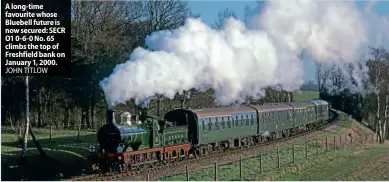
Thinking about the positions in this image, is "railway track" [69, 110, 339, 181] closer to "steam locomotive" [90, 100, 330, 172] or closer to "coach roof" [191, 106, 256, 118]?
"steam locomotive" [90, 100, 330, 172]

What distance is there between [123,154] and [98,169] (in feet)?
7.79

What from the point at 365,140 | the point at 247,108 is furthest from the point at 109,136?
the point at 365,140

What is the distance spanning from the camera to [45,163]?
73.9 feet

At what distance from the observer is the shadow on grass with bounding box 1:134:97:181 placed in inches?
814

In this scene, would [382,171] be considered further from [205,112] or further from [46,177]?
[46,177]

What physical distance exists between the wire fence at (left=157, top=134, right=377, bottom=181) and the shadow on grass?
4.77m

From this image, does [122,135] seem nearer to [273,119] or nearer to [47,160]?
[47,160]

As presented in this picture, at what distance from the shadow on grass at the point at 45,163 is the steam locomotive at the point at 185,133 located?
1983 millimetres

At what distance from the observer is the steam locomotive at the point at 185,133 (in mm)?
20312

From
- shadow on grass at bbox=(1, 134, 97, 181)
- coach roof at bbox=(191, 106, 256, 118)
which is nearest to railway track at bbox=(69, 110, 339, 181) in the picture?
shadow on grass at bbox=(1, 134, 97, 181)

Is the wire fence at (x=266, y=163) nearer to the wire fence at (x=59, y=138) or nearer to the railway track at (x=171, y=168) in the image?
the railway track at (x=171, y=168)

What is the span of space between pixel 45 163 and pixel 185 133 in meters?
6.29

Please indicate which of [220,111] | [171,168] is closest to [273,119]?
[220,111]

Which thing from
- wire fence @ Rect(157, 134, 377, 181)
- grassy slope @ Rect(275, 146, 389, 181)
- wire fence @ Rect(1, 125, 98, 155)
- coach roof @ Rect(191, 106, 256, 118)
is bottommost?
grassy slope @ Rect(275, 146, 389, 181)
